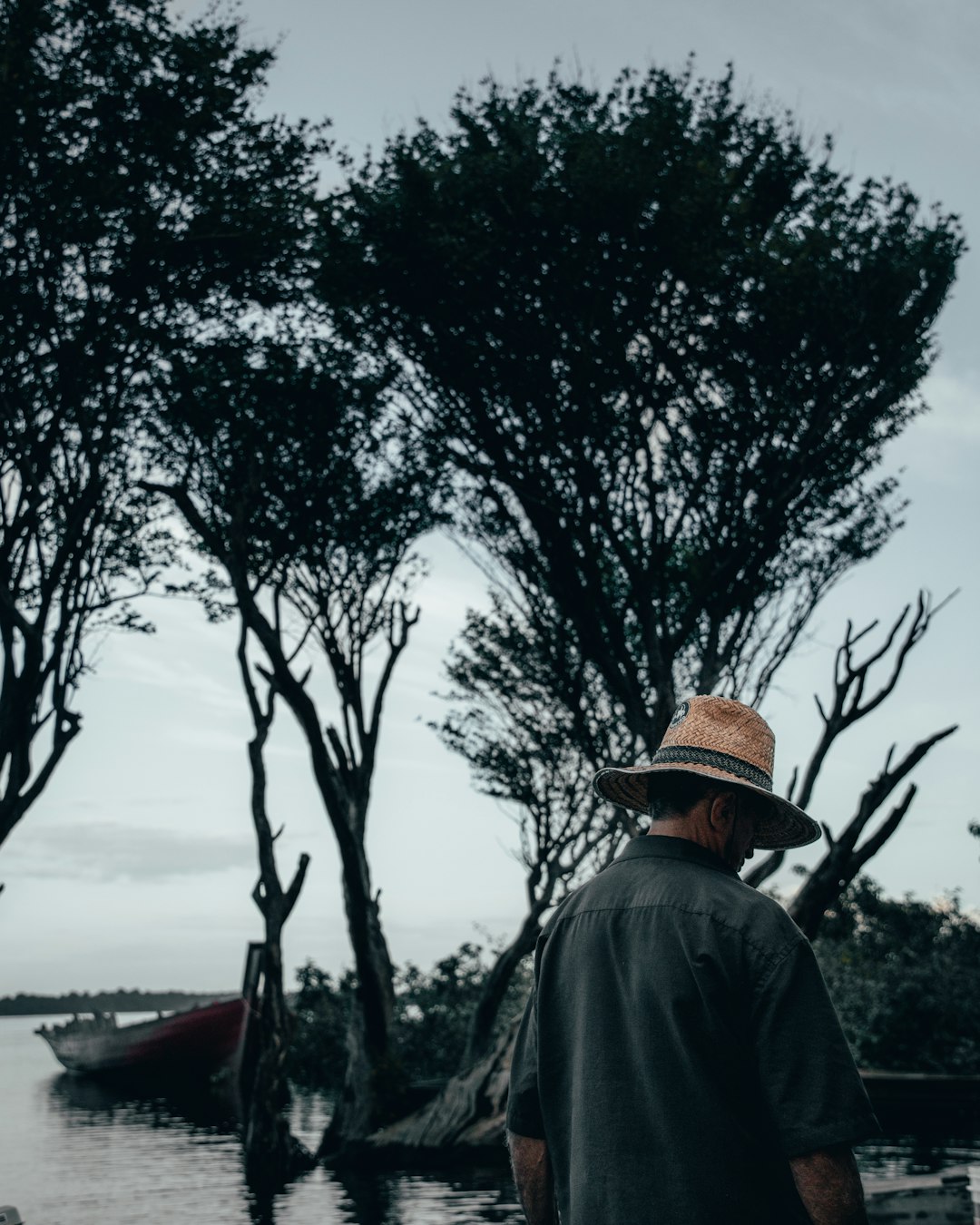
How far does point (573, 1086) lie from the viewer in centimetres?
269

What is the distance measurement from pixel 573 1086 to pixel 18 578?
43.3ft

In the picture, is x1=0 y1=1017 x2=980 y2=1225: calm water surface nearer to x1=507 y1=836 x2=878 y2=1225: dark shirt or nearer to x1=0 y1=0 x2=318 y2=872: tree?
x1=0 y1=0 x2=318 y2=872: tree

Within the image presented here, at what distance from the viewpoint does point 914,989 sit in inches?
1022

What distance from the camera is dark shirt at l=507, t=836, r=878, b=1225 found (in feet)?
7.80

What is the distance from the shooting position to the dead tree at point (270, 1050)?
17469 mm

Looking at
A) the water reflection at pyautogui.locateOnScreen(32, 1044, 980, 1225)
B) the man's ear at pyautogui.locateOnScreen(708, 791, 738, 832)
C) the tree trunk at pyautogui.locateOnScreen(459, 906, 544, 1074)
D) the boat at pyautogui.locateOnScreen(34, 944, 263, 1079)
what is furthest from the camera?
the boat at pyautogui.locateOnScreen(34, 944, 263, 1079)

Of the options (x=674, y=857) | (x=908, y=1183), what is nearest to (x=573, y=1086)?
(x=674, y=857)

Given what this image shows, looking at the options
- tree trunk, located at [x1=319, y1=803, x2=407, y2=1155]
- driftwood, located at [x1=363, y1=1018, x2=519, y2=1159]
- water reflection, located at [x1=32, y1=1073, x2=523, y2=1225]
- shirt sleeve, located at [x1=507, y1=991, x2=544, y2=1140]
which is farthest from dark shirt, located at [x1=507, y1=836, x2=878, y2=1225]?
tree trunk, located at [x1=319, y1=803, x2=407, y2=1155]

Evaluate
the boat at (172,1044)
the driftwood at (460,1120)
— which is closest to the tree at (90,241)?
the driftwood at (460,1120)

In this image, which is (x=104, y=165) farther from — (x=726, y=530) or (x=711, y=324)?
(x=726, y=530)

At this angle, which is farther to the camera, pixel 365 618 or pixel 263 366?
pixel 365 618

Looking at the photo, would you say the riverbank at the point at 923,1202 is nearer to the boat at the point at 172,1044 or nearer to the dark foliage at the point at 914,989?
the dark foliage at the point at 914,989

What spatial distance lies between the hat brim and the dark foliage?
2205 centimetres

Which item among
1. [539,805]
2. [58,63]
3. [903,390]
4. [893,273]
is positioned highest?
A: [58,63]
